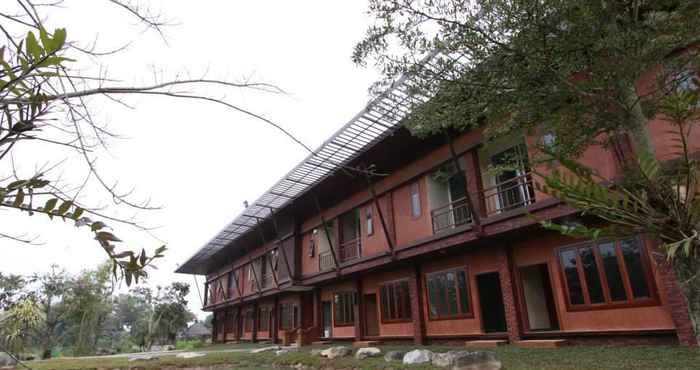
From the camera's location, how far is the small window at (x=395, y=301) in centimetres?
1477

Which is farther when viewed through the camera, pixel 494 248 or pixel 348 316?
pixel 348 316

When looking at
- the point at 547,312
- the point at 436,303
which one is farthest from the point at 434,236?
the point at 547,312

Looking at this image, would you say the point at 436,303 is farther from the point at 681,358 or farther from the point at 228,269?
the point at 228,269

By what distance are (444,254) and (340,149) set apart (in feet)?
15.9

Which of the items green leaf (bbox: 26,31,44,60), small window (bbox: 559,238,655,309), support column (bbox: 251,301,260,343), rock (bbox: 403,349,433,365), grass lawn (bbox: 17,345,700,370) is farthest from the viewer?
support column (bbox: 251,301,260,343)

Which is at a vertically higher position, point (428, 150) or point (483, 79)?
point (428, 150)

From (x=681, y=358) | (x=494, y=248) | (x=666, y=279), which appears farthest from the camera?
(x=494, y=248)

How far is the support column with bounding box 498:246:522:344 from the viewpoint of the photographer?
1071 centimetres

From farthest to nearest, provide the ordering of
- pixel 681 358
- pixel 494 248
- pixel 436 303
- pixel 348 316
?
pixel 348 316
pixel 436 303
pixel 494 248
pixel 681 358

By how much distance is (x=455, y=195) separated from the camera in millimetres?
14195

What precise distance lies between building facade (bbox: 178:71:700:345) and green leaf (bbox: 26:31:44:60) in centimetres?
288

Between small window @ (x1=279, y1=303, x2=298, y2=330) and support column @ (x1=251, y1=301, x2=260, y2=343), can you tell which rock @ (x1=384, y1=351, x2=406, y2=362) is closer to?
small window @ (x1=279, y1=303, x2=298, y2=330)

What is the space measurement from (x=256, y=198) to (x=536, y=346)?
13.1 meters

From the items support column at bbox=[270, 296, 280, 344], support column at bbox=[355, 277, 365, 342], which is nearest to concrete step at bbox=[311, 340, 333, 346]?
support column at bbox=[355, 277, 365, 342]
